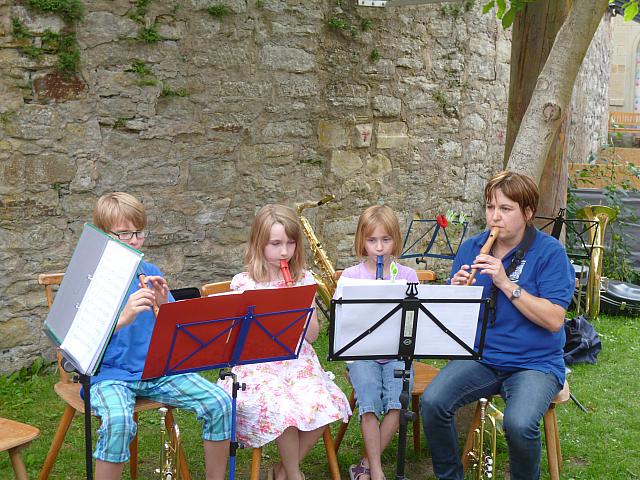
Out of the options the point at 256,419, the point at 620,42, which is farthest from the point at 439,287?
the point at 620,42

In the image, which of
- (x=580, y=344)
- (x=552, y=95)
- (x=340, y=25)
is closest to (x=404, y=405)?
(x=552, y=95)

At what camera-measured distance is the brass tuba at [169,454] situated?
3.32 metres

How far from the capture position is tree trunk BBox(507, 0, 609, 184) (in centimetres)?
422

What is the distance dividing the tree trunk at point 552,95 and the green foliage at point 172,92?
2273 millimetres

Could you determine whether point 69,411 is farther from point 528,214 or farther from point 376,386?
point 528,214

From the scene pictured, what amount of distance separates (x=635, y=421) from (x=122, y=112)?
3.57 m

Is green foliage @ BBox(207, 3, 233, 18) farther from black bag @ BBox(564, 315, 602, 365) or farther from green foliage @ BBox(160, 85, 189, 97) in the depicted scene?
black bag @ BBox(564, 315, 602, 365)

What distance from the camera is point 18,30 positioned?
4801 mm

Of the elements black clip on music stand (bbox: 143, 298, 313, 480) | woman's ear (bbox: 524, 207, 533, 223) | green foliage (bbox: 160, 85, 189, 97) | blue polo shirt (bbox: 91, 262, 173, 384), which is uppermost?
green foliage (bbox: 160, 85, 189, 97)

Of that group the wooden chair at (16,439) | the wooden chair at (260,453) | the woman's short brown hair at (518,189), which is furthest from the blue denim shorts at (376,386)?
the wooden chair at (16,439)

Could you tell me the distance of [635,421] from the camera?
486 centimetres

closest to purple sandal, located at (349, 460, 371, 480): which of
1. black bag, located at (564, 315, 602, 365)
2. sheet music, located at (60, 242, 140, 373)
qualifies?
sheet music, located at (60, 242, 140, 373)

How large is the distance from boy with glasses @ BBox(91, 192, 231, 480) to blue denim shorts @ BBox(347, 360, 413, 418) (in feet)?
2.09

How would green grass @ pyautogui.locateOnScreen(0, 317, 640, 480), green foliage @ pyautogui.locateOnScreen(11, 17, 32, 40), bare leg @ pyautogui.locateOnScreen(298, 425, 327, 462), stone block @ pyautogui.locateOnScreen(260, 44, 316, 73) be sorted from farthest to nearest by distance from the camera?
1. stone block @ pyautogui.locateOnScreen(260, 44, 316, 73)
2. green foliage @ pyautogui.locateOnScreen(11, 17, 32, 40)
3. green grass @ pyautogui.locateOnScreen(0, 317, 640, 480)
4. bare leg @ pyautogui.locateOnScreen(298, 425, 327, 462)
